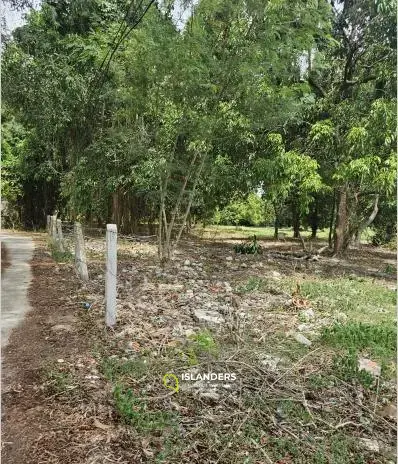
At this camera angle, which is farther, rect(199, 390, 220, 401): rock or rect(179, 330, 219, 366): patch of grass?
rect(179, 330, 219, 366): patch of grass

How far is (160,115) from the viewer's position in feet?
16.2

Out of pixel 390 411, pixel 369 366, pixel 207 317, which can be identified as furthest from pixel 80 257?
pixel 390 411

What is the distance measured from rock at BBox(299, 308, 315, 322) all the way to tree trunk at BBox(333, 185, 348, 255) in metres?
2.59

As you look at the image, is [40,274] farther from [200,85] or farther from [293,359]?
[293,359]

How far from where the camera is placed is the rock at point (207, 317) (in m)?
3.04

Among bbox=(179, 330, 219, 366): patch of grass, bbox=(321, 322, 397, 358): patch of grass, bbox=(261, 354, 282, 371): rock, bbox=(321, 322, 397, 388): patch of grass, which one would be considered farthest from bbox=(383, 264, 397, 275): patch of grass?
bbox=(179, 330, 219, 366): patch of grass

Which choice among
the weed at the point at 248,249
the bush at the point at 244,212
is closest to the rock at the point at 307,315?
the bush at the point at 244,212

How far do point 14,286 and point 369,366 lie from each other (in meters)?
3.32

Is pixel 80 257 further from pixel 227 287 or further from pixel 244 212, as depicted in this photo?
pixel 244 212

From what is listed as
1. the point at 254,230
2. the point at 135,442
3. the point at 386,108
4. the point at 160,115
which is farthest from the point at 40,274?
the point at 254,230

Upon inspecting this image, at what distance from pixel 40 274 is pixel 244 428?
3661 mm

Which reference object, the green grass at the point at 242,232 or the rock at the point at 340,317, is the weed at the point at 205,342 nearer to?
the rock at the point at 340,317

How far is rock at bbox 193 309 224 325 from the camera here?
3.04 meters

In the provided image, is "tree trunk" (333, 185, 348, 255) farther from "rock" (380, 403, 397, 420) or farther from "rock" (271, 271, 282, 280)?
"rock" (380, 403, 397, 420)
